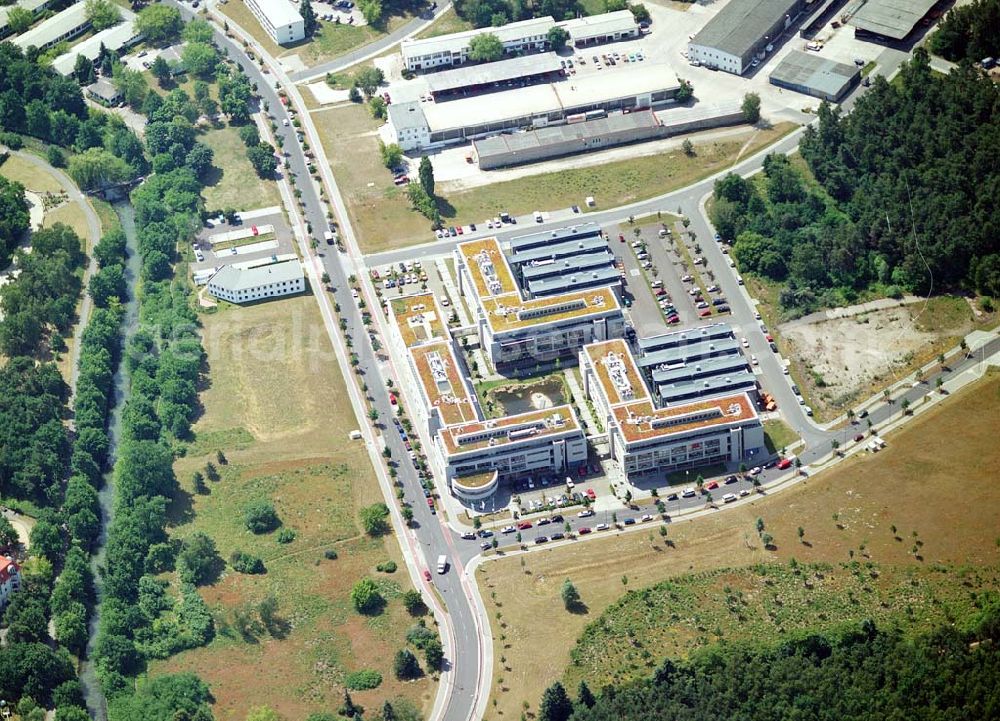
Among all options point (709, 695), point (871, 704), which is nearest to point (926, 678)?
point (871, 704)

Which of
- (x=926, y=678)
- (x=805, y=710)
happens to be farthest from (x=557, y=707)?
(x=926, y=678)

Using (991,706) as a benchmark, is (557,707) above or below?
above

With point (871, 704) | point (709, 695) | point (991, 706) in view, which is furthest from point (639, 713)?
point (991, 706)

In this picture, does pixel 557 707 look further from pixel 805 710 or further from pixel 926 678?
pixel 926 678

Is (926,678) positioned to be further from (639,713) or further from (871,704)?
(639,713)

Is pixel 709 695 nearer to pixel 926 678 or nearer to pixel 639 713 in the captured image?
pixel 639 713

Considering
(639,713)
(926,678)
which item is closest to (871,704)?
(926,678)
